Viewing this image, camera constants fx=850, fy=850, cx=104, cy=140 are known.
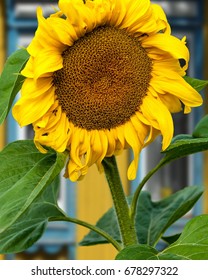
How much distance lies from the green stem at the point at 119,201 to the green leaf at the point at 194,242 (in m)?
0.05

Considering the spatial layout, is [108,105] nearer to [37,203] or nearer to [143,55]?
[143,55]

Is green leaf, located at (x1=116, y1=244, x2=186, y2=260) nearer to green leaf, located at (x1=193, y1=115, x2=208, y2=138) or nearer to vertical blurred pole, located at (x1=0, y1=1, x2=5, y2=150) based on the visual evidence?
green leaf, located at (x1=193, y1=115, x2=208, y2=138)

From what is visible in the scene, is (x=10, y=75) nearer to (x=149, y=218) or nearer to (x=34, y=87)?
(x=34, y=87)

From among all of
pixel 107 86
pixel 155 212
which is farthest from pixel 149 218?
pixel 107 86

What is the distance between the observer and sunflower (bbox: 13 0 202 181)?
32.4 inches

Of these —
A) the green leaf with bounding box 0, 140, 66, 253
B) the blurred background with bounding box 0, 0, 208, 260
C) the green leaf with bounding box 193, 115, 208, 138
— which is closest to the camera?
the green leaf with bounding box 0, 140, 66, 253

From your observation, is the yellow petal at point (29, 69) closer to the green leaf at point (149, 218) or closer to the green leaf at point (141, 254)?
A: the green leaf at point (141, 254)

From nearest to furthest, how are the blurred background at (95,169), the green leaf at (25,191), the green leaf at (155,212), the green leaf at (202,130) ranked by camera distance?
the green leaf at (25,191) → the green leaf at (202,130) → the green leaf at (155,212) → the blurred background at (95,169)

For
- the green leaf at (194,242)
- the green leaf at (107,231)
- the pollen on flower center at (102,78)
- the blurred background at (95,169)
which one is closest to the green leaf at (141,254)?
the green leaf at (194,242)

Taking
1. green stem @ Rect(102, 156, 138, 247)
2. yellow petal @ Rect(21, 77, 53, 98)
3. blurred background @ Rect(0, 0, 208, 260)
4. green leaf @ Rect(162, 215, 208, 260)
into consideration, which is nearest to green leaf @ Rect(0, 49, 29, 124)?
yellow petal @ Rect(21, 77, 53, 98)

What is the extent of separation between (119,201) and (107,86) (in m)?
0.12

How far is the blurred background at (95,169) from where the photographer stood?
3.74 meters

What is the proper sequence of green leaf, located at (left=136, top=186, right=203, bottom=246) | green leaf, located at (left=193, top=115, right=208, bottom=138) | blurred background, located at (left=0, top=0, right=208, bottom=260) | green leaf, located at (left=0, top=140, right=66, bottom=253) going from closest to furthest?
green leaf, located at (left=0, top=140, right=66, bottom=253)
green leaf, located at (left=193, top=115, right=208, bottom=138)
green leaf, located at (left=136, top=186, right=203, bottom=246)
blurred background, located at (left=0, top=0, right=208, bottom=260)

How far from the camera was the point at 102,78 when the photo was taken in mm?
850
